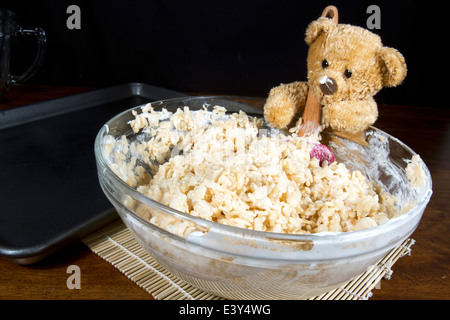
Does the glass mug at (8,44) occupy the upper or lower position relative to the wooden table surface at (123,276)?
upper

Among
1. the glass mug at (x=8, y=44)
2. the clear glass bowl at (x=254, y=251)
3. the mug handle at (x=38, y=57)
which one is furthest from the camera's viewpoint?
the mug handle at (x=38, y=57)

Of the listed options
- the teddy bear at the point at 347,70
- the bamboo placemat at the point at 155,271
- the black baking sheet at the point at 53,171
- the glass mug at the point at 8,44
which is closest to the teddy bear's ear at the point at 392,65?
the teddy bear at the point at 347,70

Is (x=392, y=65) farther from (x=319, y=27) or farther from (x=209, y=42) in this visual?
(x=209, y=42)

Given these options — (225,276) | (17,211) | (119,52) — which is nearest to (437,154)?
(225,276)

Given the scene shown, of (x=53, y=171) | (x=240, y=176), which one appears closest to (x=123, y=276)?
(x=240, y=176)

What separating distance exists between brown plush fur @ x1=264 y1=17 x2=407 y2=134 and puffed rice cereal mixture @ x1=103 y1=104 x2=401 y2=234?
85 mm

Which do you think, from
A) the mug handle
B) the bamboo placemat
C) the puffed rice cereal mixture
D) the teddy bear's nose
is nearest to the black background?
the mug handle

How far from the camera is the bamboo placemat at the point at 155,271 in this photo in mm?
532

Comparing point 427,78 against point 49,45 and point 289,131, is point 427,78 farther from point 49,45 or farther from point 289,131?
point 49,45

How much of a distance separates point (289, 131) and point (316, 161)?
4.0 inches

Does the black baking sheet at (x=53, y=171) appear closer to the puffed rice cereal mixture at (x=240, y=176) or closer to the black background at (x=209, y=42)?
the puffed rice cereal mixture at (x=240, y=176)

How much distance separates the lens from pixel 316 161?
0.65 m

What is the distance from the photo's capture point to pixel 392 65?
55cm

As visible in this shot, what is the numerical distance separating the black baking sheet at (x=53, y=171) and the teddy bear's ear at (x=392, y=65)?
0.50m
